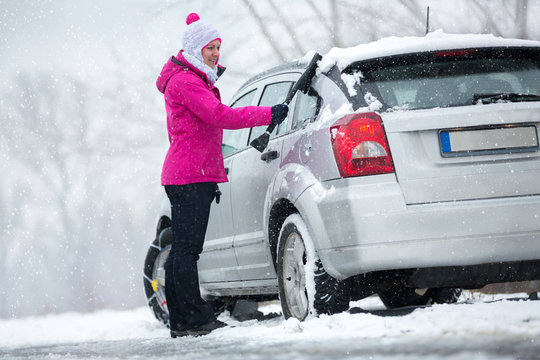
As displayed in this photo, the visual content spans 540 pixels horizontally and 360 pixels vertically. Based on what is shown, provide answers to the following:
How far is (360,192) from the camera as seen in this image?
4238 millimetres

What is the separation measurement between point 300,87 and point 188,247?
1.37m

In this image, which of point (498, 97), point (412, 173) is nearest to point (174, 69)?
point (412, 173)

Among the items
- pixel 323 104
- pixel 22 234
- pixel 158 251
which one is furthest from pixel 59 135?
pixel 323 104

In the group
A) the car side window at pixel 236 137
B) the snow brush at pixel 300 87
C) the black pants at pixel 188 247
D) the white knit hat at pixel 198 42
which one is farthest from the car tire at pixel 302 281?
the car side window at pixel 236 137

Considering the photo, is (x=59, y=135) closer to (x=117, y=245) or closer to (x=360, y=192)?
(x=117, y=245)

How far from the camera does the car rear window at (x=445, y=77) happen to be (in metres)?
4.41

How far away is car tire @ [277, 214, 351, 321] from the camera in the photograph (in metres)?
4.50

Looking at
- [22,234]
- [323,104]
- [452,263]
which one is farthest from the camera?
[22,234]

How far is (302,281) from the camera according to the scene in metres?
4.77

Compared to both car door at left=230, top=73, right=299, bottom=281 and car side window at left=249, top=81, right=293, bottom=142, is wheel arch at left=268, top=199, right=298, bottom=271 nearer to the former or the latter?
car door at left=230, top=73, right=299, bottom=281

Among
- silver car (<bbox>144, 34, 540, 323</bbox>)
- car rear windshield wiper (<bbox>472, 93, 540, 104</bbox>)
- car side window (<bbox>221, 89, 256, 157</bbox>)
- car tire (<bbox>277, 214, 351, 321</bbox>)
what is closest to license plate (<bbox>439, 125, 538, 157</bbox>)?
silver car (<bbox>144, 34, 540, 323</bbox>)

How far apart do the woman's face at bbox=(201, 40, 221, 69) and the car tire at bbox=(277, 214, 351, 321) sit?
1.40 m

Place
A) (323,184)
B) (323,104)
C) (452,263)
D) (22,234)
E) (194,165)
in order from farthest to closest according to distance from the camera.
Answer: (22,234), (194,165), (323,104), (323,184), (452,263)

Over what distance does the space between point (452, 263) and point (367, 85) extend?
3.57 ft
